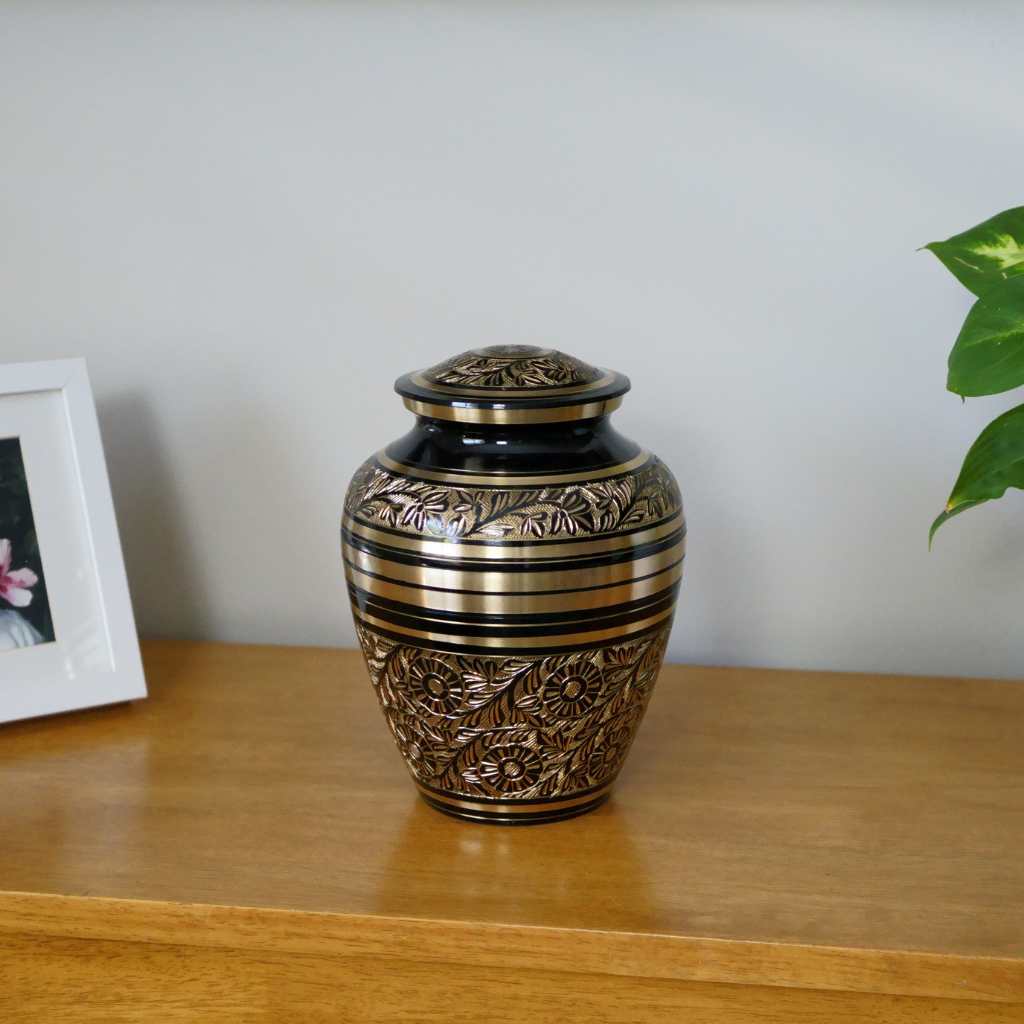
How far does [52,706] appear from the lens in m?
0.89

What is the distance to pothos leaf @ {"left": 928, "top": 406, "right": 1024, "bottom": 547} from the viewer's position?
649 mm

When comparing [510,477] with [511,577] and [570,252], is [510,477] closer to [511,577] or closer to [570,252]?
[511,577]

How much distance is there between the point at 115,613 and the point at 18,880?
31cm

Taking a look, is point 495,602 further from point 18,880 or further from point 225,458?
→ point 225,458

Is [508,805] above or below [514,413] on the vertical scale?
below

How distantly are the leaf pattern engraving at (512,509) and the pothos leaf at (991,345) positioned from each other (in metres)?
0.21

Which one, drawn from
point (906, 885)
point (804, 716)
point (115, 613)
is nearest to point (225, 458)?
point (115, 613)

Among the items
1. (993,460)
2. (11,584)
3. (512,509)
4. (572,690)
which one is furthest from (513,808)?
(11,584)

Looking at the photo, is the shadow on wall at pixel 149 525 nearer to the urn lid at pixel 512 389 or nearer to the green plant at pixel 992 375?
the urn lid at pixel 512 389

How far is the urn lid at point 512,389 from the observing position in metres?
0.66

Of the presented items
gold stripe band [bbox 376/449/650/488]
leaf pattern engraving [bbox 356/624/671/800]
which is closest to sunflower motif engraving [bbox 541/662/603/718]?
leaf pattern engraving [bbox 356/624/671/800]

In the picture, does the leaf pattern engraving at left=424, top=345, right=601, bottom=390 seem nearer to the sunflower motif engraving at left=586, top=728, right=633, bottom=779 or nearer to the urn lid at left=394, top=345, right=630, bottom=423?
the urn lid at left=394, top=345, right=630, bottom=423

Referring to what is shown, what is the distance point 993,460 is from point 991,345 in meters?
0.07

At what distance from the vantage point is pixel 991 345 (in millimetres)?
636
